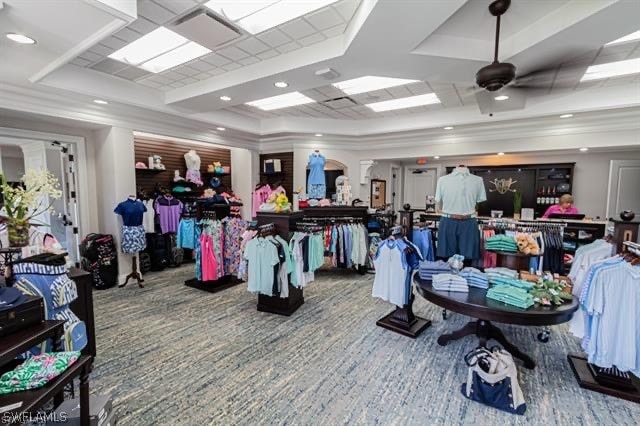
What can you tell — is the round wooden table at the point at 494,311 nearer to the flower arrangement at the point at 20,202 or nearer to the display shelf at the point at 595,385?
the display shelf at the point at 595,385

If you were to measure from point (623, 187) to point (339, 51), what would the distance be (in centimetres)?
688

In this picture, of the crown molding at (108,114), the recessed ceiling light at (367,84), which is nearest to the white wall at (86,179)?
the crown molding at (108,114)

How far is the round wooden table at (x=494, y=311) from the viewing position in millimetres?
2127

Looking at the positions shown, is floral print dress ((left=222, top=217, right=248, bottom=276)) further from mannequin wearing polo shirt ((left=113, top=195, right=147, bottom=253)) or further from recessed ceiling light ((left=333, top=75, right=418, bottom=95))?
recessed ceiling light ((left=333, top=75, right=418, bottom=95))

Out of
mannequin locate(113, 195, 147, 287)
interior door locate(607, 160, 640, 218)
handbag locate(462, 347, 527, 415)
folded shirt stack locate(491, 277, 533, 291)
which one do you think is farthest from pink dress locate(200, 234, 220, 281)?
interior door locate(607, 160, 640, 218)

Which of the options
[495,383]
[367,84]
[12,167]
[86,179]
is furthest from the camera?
[12,167]

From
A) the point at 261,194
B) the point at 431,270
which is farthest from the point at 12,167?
the point at 431,270

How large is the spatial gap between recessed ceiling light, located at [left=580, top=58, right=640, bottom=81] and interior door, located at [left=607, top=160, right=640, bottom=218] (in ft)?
10.9

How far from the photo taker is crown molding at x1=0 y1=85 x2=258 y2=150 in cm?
358

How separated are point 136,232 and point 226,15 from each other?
12.1ft

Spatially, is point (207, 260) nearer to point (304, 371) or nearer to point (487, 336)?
point (304, 371)

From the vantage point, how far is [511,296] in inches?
89.8

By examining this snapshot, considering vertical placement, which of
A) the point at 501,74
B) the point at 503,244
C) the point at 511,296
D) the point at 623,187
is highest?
the point at 501,74

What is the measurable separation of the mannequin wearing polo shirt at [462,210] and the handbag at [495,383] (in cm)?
206
